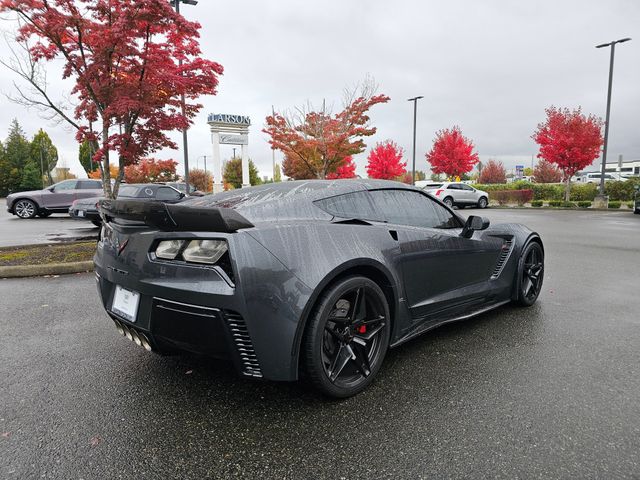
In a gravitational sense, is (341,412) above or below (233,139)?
below

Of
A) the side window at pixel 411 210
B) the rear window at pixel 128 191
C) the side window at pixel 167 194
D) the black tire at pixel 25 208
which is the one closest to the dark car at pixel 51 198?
the black tire at pixel 25 208

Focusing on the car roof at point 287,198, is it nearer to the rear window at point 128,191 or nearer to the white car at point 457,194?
the rear window at point 128,191

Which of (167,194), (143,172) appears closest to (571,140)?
Answer: (167,194)

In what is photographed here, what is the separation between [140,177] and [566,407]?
51.5 metres

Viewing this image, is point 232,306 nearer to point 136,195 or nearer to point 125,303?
point 125,303

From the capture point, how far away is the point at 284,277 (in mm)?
2111

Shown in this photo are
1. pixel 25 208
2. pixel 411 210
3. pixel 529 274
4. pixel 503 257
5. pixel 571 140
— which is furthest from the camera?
pixel 571 140

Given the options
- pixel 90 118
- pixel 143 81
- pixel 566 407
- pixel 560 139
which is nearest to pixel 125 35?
pixel 143 81

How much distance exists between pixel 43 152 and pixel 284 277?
70.0m

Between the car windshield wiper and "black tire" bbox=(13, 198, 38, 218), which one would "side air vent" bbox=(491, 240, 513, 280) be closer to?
the car windshield wiper

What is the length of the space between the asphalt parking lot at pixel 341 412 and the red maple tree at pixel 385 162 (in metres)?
34.4

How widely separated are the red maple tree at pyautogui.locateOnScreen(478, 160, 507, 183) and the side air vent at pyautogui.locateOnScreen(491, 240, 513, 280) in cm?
7922

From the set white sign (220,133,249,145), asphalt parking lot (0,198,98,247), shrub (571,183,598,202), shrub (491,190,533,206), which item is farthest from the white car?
white sign (220,133,249,145)

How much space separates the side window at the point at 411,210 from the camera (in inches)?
118
